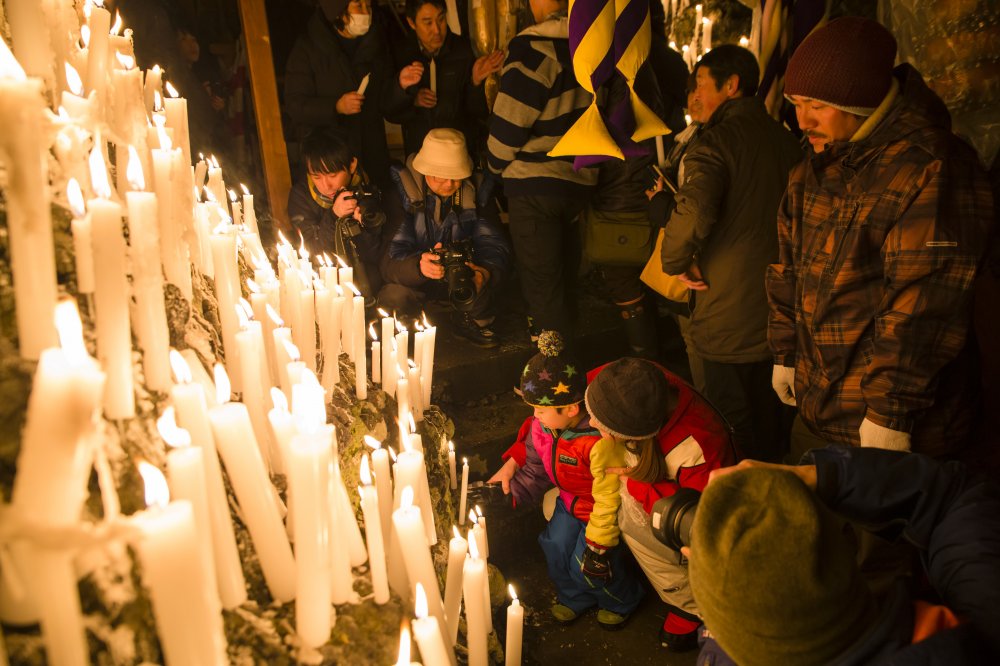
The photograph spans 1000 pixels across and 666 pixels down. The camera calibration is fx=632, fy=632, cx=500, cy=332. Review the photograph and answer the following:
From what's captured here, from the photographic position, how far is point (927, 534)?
5.83 ft

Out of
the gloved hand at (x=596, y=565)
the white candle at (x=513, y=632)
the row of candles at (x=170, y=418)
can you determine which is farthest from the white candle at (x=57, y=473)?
the gloved hand at (x=596, y=565)

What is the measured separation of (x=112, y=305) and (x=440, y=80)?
456 cm

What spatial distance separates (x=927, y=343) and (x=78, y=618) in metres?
2.64

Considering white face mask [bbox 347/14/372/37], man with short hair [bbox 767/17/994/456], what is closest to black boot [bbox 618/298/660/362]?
man with short hair [bbox 767/17/994/456]

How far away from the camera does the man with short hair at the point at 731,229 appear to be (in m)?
3.50

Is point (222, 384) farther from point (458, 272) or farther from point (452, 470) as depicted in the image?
point (458, 272)

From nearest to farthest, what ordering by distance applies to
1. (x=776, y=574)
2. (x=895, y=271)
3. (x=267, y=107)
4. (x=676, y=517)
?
(x=776, y=574) < (x=676, y=517) < (x=895, y=271) < (x=267, y=107)

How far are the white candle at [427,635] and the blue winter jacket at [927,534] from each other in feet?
2.89

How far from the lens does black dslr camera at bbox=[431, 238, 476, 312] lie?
455cm

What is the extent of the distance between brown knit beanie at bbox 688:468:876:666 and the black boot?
3.46 metres

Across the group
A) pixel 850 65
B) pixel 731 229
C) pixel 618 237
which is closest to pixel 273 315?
pixel 850 65

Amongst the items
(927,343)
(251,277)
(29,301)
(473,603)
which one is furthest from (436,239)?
(29,301)

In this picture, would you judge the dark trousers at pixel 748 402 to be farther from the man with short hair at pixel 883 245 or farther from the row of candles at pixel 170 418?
the row of candles at pixel 170 418

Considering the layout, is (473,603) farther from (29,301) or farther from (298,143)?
(298,143)
